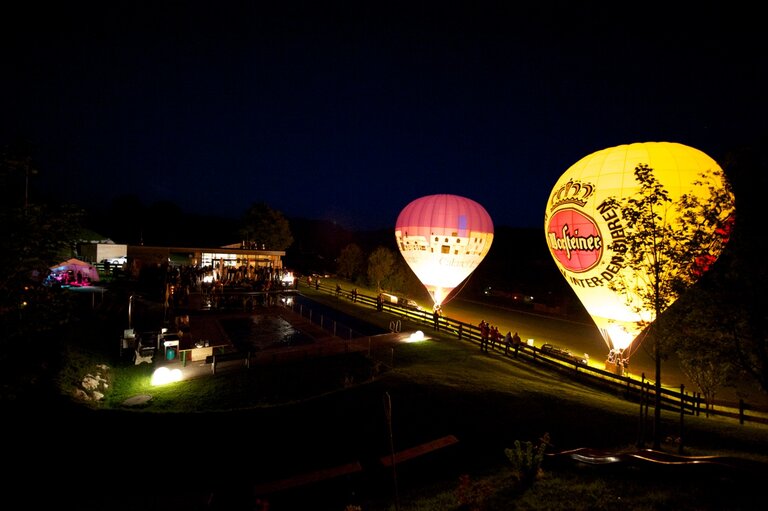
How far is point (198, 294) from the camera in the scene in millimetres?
27625

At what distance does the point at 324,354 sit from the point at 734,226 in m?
13.3

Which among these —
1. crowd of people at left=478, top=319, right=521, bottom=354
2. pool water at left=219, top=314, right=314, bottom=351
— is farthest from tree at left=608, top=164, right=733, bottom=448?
pool water at left=219, top=314, right=314, bottom=351

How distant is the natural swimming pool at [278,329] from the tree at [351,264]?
24.7 m

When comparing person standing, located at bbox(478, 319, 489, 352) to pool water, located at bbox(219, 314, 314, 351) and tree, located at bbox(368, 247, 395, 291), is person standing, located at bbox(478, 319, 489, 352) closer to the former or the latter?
pool water, located at bbox(219, 314, 314, 351)

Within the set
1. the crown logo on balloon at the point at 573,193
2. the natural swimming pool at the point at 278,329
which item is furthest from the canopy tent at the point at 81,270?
the crown logo on balloon at the point at 573,193

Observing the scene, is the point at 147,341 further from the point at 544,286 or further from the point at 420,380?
the point at 544,286

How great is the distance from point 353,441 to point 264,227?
47729mm

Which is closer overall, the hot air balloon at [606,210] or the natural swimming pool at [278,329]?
the hot air balloon at [606,210]

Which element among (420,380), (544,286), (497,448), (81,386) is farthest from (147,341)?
(544,286)

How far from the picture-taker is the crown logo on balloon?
1377cm

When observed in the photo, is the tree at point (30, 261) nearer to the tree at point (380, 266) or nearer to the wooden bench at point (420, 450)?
the wooden bench at point (420, 450)

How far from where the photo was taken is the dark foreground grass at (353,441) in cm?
573

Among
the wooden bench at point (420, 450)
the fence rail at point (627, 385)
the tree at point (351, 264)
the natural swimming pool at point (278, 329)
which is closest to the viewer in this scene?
the wooden bench at point (420, 450)

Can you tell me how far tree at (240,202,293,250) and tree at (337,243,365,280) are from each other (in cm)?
1014
